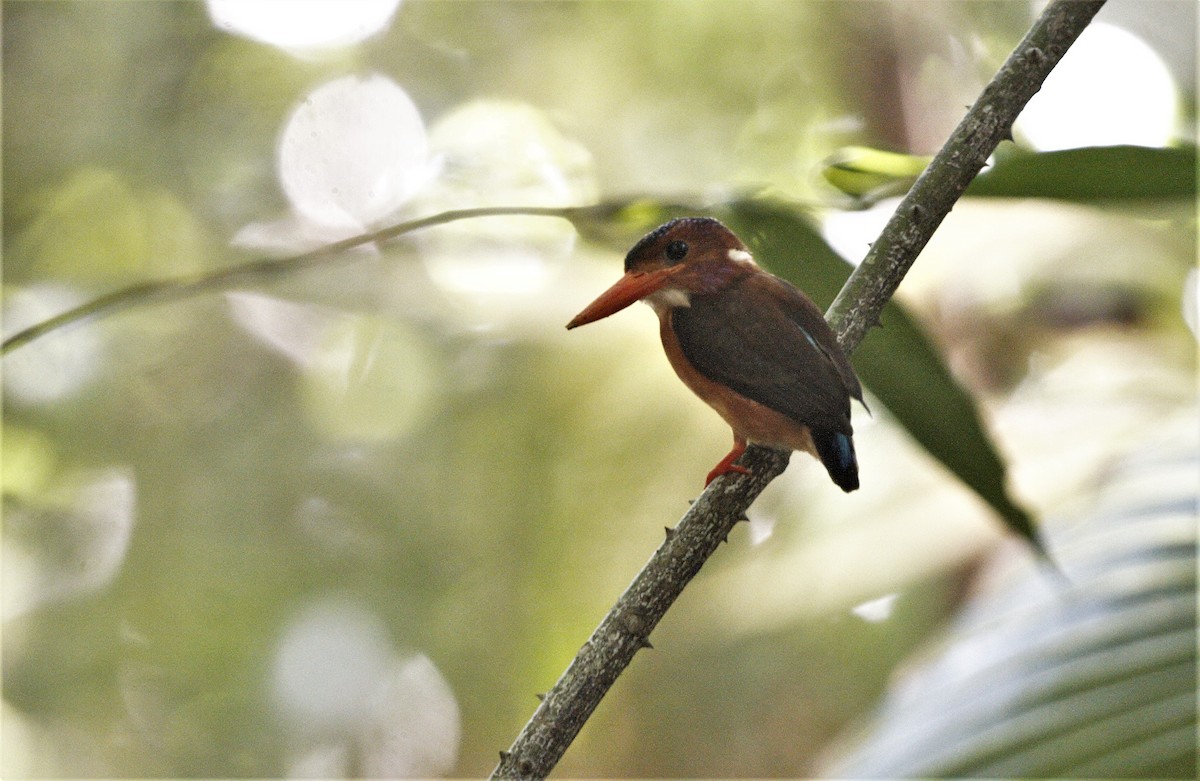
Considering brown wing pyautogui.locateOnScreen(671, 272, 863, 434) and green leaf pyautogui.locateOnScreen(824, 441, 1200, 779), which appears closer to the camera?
brown wing pyautogui.locateOnScreen(671, 272, 863, 434)

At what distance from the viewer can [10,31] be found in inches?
83.7

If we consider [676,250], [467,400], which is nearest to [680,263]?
[676,250]

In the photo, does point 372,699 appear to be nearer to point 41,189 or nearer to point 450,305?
point 450,305

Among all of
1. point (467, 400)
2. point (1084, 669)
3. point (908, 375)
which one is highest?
point (908, 375)

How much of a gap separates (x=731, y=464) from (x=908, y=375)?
0.19 meters

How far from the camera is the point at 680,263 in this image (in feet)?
1.72

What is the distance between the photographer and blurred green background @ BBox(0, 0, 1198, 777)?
1.82 meters

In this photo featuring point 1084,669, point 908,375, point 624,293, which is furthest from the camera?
point 1084,669

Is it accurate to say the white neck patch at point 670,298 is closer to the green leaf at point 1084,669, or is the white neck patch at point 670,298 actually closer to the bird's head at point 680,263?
the bird's head at point 680,263

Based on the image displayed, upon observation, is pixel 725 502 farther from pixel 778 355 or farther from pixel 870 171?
pixel 870 171

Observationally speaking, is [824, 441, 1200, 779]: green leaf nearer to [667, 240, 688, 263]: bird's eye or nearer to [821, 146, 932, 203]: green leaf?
[821, 146, 932, 203]: green leaf

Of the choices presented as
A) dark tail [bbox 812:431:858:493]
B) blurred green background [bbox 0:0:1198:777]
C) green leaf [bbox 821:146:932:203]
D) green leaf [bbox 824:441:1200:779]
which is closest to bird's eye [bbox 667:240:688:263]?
dark tail [bbox 812:431:858:493]

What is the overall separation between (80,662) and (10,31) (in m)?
1.28

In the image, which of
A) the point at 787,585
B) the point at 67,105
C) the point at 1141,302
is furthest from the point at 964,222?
the point at 67,105
